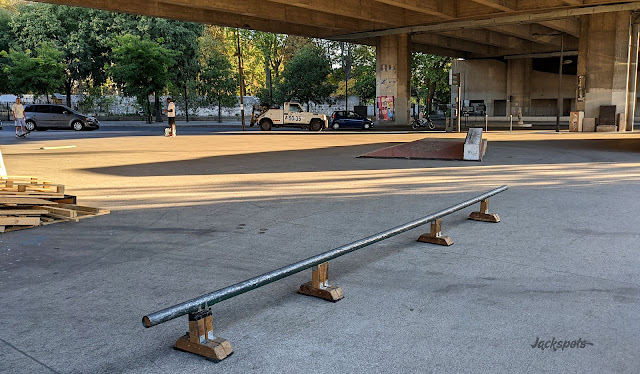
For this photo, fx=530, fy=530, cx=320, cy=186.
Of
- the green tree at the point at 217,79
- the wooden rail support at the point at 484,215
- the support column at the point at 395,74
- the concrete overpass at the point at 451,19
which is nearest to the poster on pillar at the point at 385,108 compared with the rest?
the support column at the point at 395,74

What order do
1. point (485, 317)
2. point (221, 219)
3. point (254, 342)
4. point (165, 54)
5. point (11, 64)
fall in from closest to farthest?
point (254, 342) < point (485, 317) < point (221, 219) < point (165, 54) < point (11, 64)

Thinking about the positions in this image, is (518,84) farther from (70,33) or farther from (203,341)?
(203,341)

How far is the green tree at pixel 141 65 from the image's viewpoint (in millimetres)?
46594

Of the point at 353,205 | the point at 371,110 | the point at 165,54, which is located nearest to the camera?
the point at 353,205

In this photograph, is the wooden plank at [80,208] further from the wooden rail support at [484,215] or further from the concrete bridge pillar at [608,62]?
the concrete bridge pillar at [608,62]

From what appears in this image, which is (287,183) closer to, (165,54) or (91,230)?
(91,230)

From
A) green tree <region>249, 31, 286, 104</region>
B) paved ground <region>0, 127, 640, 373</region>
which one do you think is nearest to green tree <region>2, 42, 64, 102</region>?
green tree <region>249, 31, 286, 104</region>

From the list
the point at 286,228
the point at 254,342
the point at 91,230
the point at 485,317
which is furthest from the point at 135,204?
the point at 485,317

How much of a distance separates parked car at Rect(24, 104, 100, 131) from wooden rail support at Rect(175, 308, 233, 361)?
37860 mm

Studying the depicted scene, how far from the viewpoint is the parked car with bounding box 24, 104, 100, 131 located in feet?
121

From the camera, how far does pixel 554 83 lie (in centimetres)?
6084

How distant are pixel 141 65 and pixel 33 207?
4217 cm

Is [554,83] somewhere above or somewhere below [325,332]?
above

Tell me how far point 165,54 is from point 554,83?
42.9m
